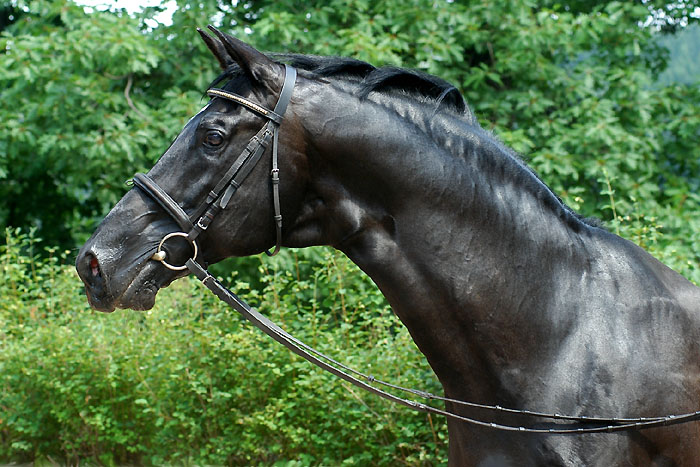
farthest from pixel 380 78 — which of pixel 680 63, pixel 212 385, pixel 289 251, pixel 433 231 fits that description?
pixel 680 63

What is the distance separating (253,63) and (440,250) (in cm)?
81

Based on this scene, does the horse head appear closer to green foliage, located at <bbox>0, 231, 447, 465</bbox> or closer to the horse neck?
the horse neck

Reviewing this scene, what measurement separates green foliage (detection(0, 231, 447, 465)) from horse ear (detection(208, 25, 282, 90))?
2.34 metres

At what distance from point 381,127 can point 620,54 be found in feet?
15.6

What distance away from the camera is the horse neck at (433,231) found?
229 centimetres

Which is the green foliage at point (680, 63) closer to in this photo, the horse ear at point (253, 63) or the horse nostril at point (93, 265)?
the horse ear at point (253, 63)

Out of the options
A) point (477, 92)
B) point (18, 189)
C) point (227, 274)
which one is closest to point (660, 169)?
point (477, 92)

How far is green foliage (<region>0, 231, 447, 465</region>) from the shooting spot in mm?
4383

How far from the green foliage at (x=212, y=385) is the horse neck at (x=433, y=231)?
200 cm

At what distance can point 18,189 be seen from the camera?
848 centimetres

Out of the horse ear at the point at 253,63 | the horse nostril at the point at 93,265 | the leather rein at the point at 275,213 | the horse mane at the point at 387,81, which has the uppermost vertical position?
the horse mane at the point at 387,81

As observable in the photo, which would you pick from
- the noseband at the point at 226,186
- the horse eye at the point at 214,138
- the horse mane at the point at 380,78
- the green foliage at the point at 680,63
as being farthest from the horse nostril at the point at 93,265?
the green foliage at the point at 680,63

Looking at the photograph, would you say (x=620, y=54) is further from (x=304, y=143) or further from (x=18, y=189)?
(x=18, y=189)

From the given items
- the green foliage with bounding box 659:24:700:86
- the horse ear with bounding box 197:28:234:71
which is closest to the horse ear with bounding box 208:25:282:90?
the horse ear with bounding box 197:28:234:71
